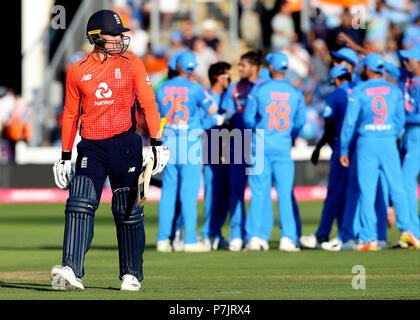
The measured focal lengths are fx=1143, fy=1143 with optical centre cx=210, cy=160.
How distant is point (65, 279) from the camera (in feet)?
30.6

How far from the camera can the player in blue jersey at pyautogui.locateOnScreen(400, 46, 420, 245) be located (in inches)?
572

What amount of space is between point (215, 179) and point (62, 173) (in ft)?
19.0

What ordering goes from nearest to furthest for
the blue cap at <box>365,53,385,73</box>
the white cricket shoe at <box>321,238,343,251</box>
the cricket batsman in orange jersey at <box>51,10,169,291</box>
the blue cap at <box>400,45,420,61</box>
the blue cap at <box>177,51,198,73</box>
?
the cricket batsman in orange jersey at <box>51,10,169,291</box>
the blue cap at <box>365,53,385,73</box>
the blue cap at <box>177,51,198,73</box>
the white cricket shoe at <box>321,238,343,251</box>
the blue cap at <box>400,45,420,61</box>

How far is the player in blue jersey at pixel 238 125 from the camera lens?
1480 cm

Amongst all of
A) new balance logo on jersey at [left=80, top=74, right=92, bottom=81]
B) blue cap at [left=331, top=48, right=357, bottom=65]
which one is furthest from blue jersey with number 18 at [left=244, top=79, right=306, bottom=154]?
new balance logo on jersey at [left=80, top=74, right=92, bottom=81]

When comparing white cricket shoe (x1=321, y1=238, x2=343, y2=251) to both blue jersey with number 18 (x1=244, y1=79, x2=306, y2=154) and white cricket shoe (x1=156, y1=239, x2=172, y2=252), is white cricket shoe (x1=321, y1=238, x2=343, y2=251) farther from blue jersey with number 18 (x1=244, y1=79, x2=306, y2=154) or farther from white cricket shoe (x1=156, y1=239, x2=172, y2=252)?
white cricket shoe (x1=156, y1=239, x2=172, y2=252)

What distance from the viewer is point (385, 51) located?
2641 centimetres

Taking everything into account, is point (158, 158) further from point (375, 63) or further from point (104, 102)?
point (375, 63)

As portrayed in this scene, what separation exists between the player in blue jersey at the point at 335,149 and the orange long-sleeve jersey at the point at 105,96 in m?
5.50

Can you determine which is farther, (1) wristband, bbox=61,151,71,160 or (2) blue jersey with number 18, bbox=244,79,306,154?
(2) blue jersey with number 18, bbox=244,79,306,154

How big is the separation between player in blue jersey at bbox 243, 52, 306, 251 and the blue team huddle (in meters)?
0.01
